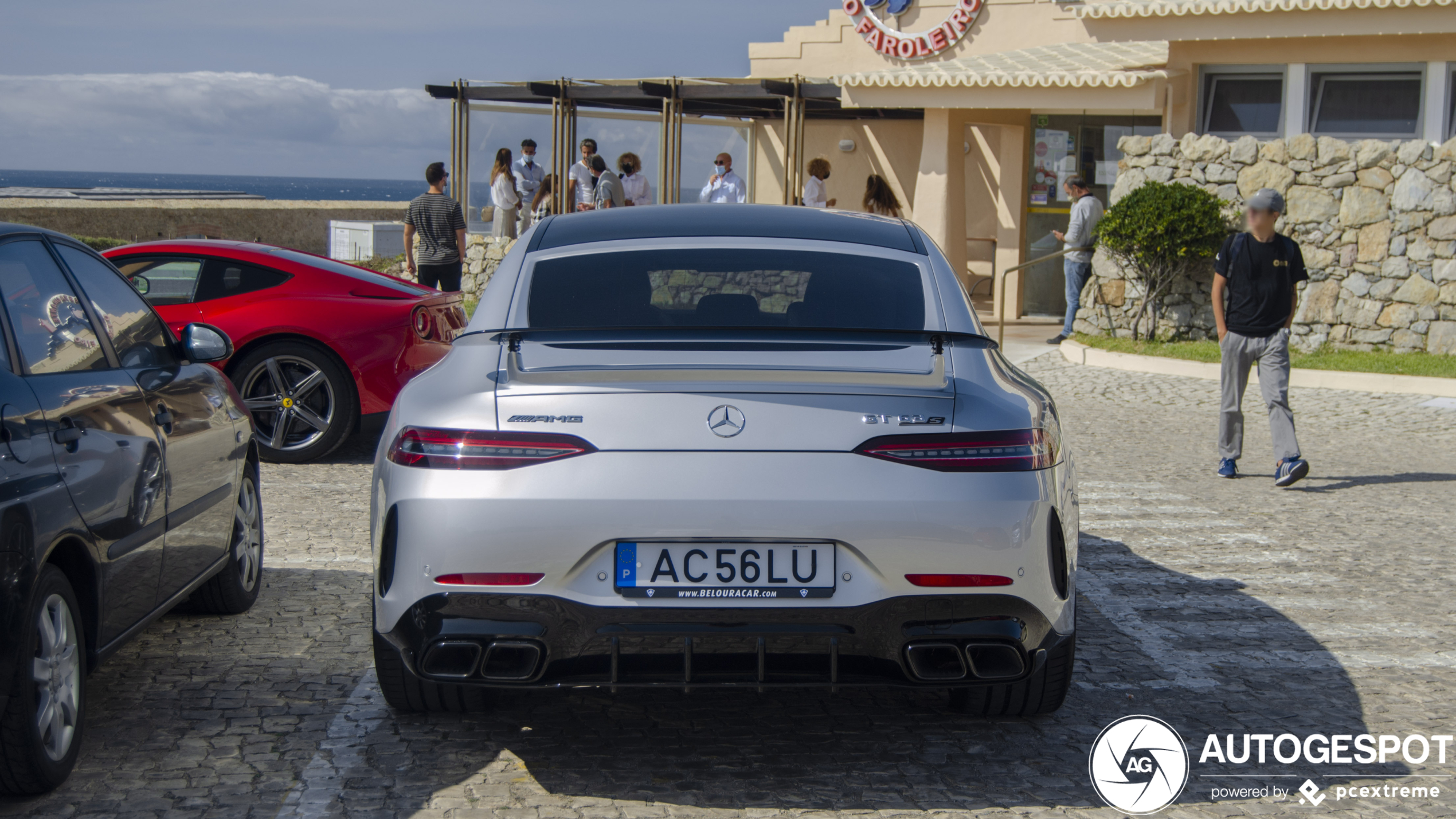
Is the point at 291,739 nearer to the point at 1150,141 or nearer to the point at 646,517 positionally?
the point at 646,517

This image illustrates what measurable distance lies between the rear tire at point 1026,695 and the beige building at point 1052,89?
13.2 metres

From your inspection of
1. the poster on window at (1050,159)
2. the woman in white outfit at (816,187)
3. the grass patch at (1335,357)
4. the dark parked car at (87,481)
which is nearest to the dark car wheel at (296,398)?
the dark parked car at (87,481)

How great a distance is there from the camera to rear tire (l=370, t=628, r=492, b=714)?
12.8 feet

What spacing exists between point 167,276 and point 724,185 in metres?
11.0

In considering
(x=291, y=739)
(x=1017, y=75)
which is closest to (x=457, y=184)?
(x=1017, y=75)

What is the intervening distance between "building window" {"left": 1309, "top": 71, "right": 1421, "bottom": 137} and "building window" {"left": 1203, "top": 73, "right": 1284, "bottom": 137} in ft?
1.40

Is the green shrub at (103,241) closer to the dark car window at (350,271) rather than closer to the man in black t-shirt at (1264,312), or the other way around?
the dark car window at (350,271)

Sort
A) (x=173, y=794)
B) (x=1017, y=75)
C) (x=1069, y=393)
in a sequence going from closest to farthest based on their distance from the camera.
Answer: (x=173, y=794) < (x=1069, y=393) < (x=1017, y=75)

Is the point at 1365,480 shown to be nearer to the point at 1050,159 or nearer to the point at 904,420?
the point at 904,420

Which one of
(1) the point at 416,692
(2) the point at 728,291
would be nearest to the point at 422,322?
(2) the point at 728,291

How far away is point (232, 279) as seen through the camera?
8797 mm

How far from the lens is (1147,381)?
13.5m

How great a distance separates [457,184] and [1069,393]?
13.9m

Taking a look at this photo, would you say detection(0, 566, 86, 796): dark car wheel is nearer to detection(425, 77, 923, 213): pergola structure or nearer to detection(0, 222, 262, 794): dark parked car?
detection(0, 222, 262, 794): dark parked car
